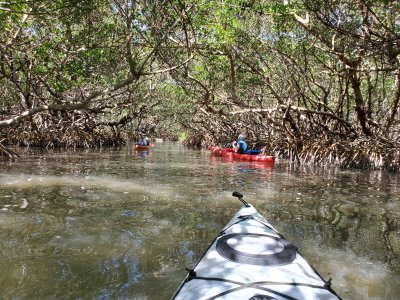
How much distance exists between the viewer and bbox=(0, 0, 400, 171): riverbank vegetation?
7637 mm

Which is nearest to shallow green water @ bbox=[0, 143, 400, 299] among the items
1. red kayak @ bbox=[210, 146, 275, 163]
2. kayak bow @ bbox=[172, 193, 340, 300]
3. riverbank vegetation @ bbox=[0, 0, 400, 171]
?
kayak bow @ bbox=[172, 193, 340, 300]

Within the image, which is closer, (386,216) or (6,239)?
(6,239)

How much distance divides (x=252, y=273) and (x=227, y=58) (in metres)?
10.4

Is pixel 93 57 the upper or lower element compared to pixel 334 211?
upper

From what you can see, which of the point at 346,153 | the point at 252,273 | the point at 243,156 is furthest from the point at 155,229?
the point at 243,156

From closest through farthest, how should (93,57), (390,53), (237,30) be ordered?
(390,53) → (93,57) → (237,30)

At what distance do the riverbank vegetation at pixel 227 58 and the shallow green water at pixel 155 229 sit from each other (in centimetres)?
214

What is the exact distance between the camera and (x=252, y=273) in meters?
2.54

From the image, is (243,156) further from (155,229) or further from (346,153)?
(155,229)

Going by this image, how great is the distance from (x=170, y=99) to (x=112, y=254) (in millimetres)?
22317

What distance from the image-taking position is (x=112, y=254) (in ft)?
12.6

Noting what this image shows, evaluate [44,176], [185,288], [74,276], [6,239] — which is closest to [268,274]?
[185,288]

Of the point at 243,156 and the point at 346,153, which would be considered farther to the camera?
the point at 243,156

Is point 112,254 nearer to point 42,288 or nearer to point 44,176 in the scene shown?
point 42,288
